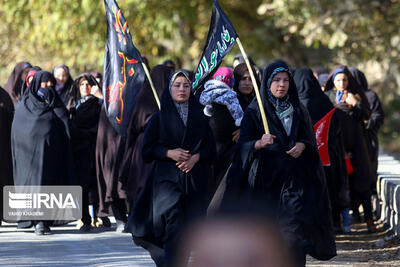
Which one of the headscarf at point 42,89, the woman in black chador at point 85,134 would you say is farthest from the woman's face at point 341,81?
the headscarf at point 42,89

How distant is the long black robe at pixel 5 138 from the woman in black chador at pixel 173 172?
4.71 meters

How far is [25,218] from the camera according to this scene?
11.2m

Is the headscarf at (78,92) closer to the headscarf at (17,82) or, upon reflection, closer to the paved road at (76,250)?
the headscarf at (17,82)

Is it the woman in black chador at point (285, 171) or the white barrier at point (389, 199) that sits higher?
the woman in black chador at point (285, 171)

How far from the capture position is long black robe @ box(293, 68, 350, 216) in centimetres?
1028

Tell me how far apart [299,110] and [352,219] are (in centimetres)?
556

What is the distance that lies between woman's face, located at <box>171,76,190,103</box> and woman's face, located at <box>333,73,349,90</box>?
3883 millimetres

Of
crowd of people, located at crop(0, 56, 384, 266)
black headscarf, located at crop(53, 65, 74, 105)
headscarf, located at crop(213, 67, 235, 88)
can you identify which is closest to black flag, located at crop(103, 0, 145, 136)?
crowd of people, located at crop(0, 56, 384, 266)

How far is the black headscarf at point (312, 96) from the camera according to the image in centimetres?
1026

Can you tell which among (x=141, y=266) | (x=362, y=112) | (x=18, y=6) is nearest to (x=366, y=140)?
(x=362, y=112)

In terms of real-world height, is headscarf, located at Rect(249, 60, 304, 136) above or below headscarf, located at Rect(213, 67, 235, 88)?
below

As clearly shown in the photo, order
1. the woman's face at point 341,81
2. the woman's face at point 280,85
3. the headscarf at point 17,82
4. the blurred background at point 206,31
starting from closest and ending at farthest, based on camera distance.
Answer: the woman's face at point 280,85 → the woman's face at point 341,81 → the headscarf at point 17,82 → the blurred background at point 206,31

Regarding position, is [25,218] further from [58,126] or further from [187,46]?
[187,46]

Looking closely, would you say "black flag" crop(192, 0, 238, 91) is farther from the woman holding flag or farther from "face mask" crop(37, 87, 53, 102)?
"face mask" crop(37, 87, 53, 102)
